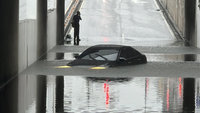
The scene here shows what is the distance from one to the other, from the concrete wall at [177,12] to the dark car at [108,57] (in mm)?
20598

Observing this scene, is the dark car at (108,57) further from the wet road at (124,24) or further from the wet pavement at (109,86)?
the wet road at (124,24)

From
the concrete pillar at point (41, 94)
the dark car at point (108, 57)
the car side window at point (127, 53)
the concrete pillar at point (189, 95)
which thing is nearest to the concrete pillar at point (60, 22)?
the car side window at point (127, 53)

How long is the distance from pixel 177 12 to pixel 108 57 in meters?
26.5

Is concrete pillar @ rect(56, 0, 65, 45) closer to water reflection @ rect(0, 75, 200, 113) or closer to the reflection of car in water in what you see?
the reflection of car in water

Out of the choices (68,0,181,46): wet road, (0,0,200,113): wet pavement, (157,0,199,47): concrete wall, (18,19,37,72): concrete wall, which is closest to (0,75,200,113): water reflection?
(0,0,200,113): wet pavement

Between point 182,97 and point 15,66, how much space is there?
24.1ft

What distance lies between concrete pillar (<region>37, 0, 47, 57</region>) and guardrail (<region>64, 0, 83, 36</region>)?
1649 cm

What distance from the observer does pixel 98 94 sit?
63.2ft

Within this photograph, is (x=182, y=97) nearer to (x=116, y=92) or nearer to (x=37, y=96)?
(x=116, y=92)

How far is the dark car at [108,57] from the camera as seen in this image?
93.1 feet

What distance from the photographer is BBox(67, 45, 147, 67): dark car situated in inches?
1118

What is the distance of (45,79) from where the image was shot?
2347 cm

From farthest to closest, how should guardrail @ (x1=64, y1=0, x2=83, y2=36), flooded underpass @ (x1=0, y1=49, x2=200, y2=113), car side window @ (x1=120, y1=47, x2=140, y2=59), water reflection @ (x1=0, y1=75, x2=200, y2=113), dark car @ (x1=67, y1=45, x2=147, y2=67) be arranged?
guardrail @ (x1=64, y1=0, x2=83, y2=36), car side window @ (x1=120, y1=47, x2=140, y2=59), dark car @ (x1=67, y1=45, x2=147, y2=67), flooded underpass @ (x1=0, y1=49, x2=200, y2=113), water reflection @ (x1=0, y1=75, x2=200, y2=113)

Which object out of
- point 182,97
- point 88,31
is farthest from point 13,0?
point 88,31
